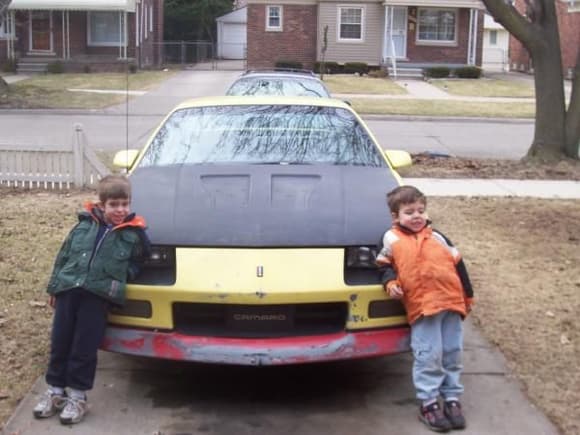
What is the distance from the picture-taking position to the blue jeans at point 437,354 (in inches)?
170

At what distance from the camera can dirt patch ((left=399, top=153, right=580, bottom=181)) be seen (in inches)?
483

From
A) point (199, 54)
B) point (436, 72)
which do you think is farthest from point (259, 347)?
point (199, 54)

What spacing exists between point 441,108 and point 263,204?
19868mm

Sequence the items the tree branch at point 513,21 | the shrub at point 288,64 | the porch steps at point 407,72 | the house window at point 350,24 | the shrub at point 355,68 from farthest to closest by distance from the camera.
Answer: the house window at point 350,24, the shrub at point 355,68, the shrub at point 288,64, the porch steps at point 407,72, the tree branch at point 513,21

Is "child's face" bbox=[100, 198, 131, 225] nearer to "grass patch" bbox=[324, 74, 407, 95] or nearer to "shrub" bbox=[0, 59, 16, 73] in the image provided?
"grass patch" bbox=[324, 74, 407, 95]

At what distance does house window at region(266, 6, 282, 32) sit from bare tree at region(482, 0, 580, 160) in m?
26.3

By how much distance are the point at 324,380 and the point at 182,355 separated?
3.33 ft

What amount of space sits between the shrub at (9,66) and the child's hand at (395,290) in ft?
115

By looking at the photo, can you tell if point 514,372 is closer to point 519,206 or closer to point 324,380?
point 324,380

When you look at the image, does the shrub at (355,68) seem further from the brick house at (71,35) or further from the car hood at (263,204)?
the car hood at (263,204)

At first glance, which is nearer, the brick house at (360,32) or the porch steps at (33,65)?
the porch steps at (33,65)

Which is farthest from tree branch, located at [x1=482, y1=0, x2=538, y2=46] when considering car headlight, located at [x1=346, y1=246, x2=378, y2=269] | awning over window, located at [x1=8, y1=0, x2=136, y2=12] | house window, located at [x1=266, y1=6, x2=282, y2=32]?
awning over window, located at [x1=8, y1=0, x2=136, y2=12]

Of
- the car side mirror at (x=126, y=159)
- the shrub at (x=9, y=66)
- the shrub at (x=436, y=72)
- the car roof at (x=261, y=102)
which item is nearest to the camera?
the car side mirror at (x=126, y=159)

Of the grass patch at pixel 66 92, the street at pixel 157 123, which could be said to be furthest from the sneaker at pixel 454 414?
the grass patch at pixel 66 92
